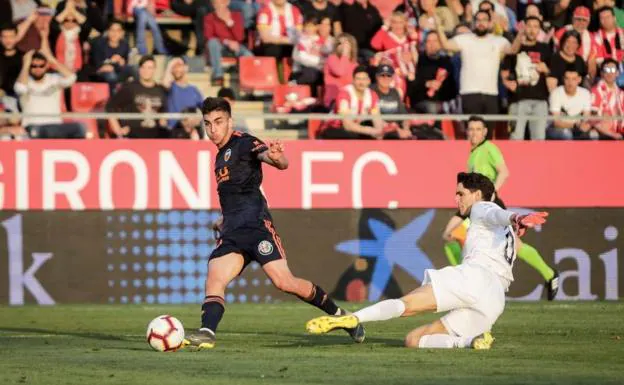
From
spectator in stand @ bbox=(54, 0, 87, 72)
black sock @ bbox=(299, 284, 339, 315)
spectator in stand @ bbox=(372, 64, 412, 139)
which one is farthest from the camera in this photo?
spectator in stand @ bbox=(54, 0, 87, 72)

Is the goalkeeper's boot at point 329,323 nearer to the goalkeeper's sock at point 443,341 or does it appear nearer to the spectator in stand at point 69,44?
the goalkeeper's sock at point 443,341

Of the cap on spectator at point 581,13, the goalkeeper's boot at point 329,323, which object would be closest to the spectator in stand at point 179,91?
the cap on spectator at point 581,13

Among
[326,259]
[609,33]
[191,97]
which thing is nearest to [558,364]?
[326,259]

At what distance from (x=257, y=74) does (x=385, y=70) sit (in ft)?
7.15

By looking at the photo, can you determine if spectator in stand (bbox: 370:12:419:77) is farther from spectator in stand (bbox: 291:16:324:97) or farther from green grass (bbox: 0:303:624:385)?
green grass (bbox: 0:303:624:385)

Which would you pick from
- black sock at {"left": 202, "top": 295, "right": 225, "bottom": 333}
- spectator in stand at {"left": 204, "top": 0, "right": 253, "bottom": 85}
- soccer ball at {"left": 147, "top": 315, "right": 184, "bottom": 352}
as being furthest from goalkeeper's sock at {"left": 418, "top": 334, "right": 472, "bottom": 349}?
spectator in stand at {"left": 204, "top": 0, "right": 253, "bottom": 85}

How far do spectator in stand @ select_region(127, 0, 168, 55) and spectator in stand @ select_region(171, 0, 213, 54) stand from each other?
589mm

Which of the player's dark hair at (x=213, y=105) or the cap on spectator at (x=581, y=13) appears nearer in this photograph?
the player's dark hair at (x=213, y=105)

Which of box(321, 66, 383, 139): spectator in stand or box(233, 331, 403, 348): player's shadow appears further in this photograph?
box(321, 66, 383, 139): spectator in stand

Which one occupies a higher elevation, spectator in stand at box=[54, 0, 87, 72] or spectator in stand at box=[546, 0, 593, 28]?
spectator in stand at box=[546, 0, 593, 28]

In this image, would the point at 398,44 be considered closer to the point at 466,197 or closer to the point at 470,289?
the point at 466,197

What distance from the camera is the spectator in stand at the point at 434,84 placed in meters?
21.1

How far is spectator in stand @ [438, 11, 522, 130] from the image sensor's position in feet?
67.7

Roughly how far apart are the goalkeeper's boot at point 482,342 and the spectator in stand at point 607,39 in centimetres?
1213
